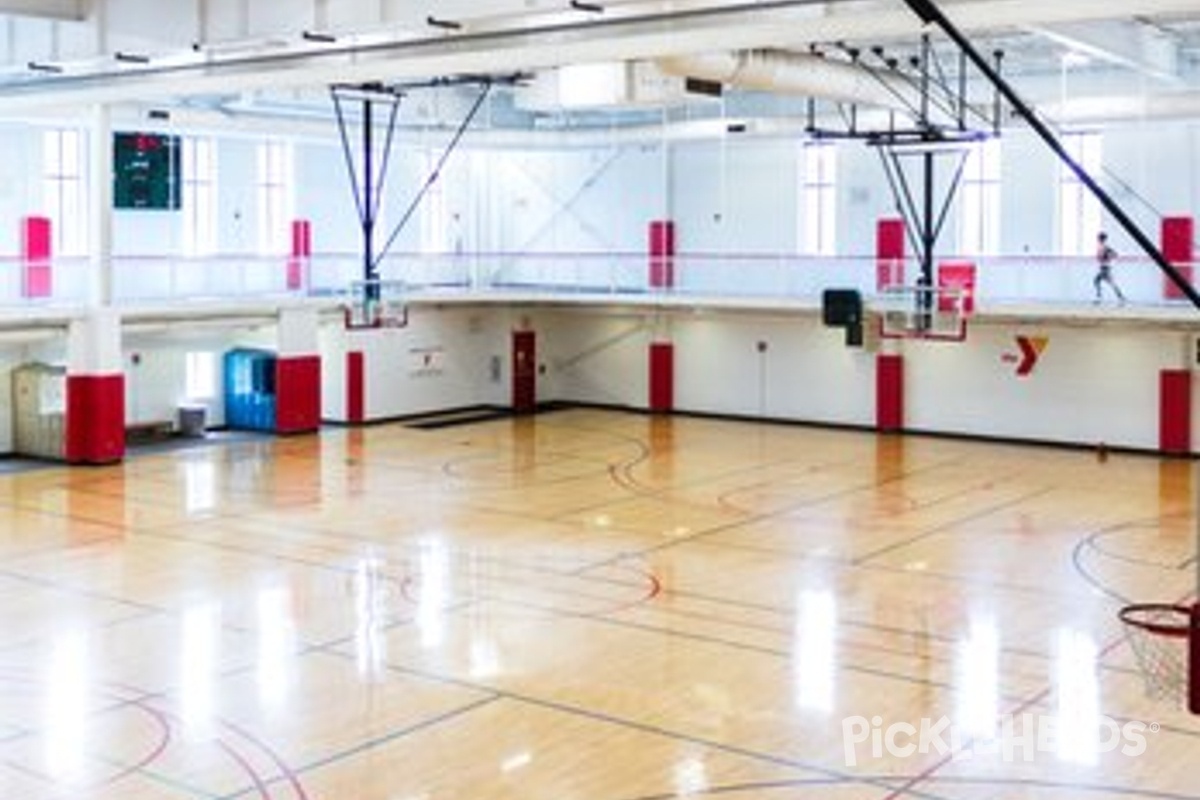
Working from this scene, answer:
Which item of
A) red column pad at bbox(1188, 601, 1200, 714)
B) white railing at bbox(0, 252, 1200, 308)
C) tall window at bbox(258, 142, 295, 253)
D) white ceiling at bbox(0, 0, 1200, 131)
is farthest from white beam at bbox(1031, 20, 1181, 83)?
tall window at bbox(258, 142, 295, 253)

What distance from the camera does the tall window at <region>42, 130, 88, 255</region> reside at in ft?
136

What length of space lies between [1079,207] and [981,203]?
283cm

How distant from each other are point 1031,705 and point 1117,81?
25684 mm

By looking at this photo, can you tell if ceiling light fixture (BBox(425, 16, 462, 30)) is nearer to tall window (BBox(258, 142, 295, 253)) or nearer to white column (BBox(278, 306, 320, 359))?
white column (BBox(278, 306, 320, 359))

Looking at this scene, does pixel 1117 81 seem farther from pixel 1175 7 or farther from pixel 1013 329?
pixel 1175 7

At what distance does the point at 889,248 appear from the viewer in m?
42.2

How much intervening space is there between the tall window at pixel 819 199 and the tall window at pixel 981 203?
4.13 m

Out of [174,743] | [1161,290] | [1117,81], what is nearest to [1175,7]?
[174,743]

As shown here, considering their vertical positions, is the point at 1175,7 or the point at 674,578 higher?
the point at 1175,7

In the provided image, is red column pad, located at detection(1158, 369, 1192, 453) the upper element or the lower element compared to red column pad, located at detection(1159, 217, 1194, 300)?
lower

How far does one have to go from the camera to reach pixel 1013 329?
4075 centimetres

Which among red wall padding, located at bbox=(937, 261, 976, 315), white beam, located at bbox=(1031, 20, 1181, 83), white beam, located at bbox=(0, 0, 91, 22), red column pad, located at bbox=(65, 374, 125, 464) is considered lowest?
red column pad, located at bbox=(65, 374, 125, 464)

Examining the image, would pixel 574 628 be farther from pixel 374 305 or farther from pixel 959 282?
pixel 374 305

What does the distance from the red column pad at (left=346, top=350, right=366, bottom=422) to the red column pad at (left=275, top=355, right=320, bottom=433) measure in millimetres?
1861
